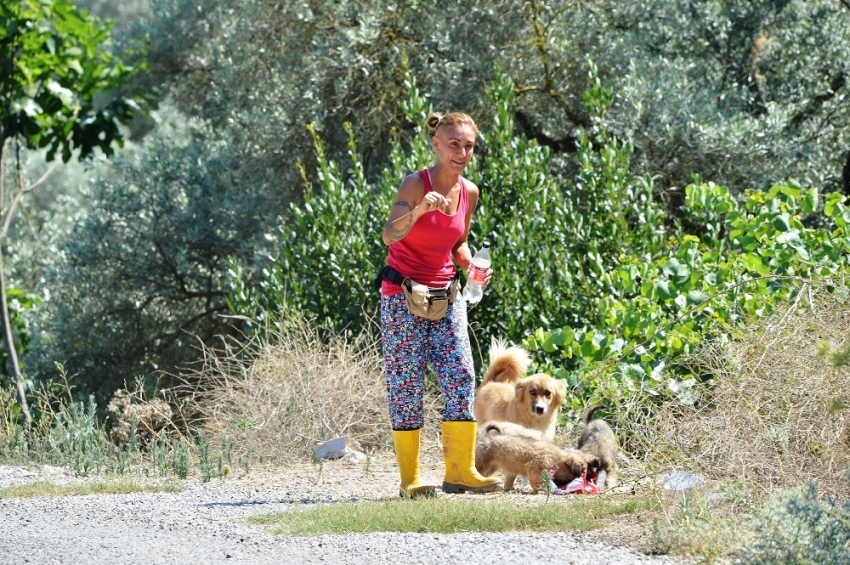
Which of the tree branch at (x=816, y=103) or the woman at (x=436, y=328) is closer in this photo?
the woman at (x=436, y=328)

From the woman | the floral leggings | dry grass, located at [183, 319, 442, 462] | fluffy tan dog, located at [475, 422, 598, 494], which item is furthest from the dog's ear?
the floral leggings

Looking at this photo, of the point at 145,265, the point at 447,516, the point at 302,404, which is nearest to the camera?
the point at 447,516

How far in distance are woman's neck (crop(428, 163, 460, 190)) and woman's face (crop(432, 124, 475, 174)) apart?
31 millimetres

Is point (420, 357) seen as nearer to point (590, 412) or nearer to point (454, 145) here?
point (454, 145)

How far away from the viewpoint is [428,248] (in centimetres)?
676

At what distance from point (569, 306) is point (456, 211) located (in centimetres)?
381

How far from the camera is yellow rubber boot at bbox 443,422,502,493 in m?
6.86

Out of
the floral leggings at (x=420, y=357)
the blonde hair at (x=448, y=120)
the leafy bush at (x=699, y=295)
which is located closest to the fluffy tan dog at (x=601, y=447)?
the leafy bush at (x=699, y=295)

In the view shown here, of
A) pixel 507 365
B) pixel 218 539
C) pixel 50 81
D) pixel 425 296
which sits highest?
pixel 50 81

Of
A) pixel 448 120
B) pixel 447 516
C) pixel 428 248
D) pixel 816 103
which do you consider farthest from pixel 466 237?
pixel 816 103

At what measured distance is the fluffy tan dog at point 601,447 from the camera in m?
7.15

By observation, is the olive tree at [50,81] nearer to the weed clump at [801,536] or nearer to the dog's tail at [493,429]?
the dog's tail at [493,429]

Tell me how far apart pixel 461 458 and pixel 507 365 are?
2.20 m

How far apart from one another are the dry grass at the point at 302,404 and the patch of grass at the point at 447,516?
276 centimetres
